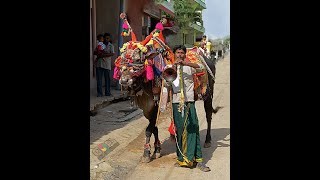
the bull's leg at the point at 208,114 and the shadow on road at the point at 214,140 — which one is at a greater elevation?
→ the bull's leg at the point at 208,114

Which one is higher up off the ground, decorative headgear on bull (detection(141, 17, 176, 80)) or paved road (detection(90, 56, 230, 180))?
decorative headgear on bull (detection(141, 17, 176, 80))

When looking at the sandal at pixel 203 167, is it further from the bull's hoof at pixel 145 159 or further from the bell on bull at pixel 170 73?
the bell on bull at pixel 170 73

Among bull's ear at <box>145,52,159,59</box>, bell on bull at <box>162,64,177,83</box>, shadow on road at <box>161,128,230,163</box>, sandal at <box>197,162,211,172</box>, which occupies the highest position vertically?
bull's ear at <box>145,52,159,59</box>

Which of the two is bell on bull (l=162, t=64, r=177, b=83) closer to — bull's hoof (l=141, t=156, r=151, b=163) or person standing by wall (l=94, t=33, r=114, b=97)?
bull's hoof (l=141, t=156, r=151, b=163)

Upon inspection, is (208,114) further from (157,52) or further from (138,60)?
(138,60)

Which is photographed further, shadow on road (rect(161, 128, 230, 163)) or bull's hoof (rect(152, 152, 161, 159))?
shadow on road (rect(161, 128, 230, 163))

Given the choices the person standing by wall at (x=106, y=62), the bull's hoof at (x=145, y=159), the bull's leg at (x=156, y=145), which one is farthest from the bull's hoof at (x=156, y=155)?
the person standing by wall at (x=106, y=62)

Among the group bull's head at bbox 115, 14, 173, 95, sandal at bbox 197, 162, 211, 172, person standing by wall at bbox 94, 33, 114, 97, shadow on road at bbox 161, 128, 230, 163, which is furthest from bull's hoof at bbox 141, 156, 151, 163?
person standing by wall at bbox 94, 33, 114, 97
